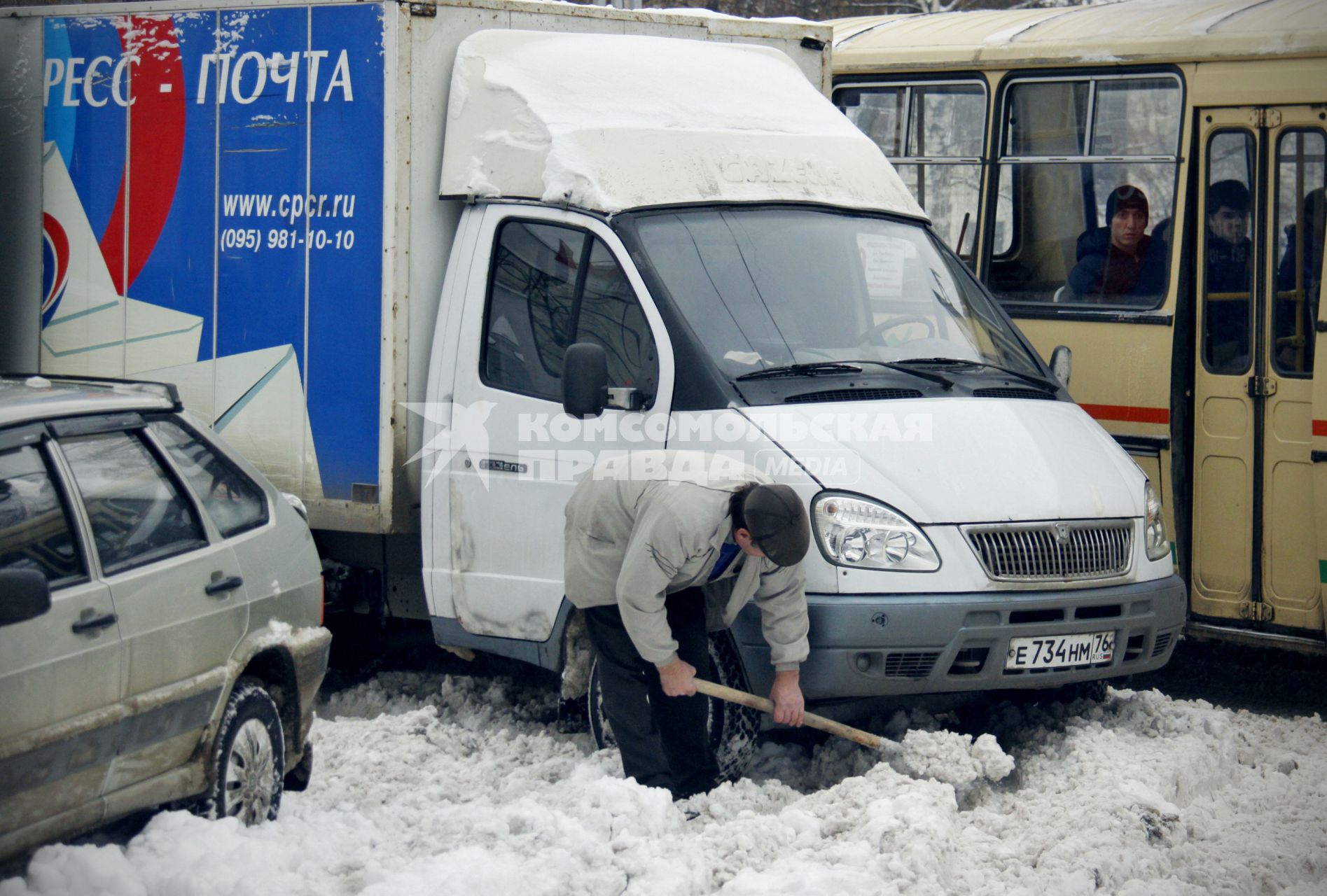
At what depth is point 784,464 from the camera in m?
5.73

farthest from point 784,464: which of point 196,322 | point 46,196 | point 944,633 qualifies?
point 46,196

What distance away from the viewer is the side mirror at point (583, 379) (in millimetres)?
5895

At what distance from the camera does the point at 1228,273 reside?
8.02 metres

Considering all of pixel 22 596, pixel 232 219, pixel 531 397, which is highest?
pixel 232 219

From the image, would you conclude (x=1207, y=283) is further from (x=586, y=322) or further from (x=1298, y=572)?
(x=586, y=322)

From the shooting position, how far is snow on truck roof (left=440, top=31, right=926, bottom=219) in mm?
6504

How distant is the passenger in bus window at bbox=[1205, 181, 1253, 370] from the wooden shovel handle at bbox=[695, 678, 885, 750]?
3.28 metres

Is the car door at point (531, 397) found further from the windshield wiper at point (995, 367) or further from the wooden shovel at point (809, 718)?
the windshield wiper at point (995, 367)

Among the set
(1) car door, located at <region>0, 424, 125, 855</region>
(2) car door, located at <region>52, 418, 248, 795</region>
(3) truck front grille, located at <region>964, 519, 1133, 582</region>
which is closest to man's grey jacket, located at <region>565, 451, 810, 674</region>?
(3) truck front grille, located at <region>964, 519, 1133, 582</region>

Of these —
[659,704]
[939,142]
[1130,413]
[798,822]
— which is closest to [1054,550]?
[798,822]

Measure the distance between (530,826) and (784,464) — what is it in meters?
1.58

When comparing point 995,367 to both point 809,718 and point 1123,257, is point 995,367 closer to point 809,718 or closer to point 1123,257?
point 809,718

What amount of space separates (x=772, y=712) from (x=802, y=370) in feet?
4.35

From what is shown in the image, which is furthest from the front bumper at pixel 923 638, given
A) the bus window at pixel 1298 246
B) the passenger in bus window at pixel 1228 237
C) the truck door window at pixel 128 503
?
the passenger in bus window at pixel 1228 237
